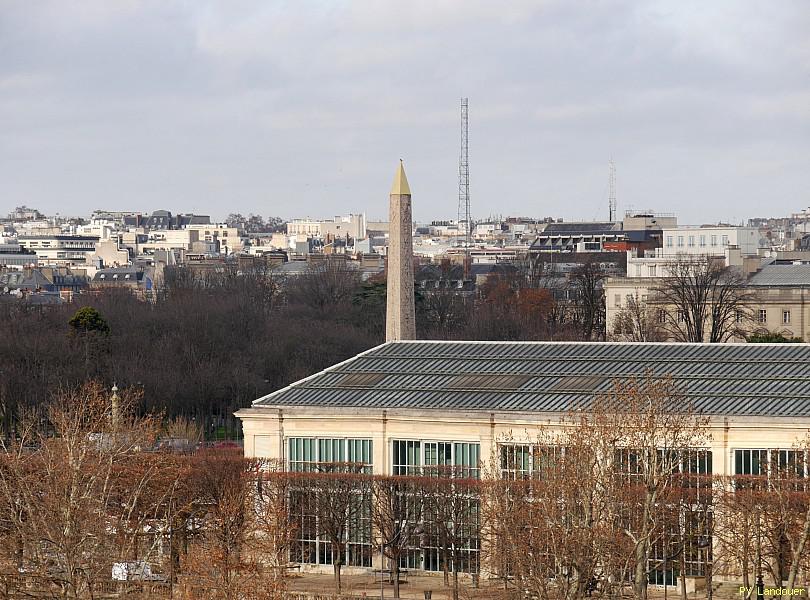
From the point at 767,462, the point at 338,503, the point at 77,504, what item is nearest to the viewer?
the point at 77,504

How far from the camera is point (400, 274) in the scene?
85.4 m

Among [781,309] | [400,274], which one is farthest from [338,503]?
[781,309]

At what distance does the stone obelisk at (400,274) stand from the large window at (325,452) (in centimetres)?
1606

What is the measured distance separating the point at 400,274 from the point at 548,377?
17504 millimetres

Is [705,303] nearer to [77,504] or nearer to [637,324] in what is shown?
[637,324]

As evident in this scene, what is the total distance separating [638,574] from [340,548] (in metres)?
14.8

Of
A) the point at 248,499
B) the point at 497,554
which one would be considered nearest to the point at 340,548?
the point at 248,499

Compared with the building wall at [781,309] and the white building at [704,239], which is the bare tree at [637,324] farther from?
the white building at [704,239]

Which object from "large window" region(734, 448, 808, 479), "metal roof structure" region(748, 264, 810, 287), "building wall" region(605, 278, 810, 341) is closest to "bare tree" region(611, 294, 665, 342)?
"building wall" region(605, 278, 810, 341)

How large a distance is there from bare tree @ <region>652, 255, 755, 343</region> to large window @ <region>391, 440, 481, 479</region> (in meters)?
58.4

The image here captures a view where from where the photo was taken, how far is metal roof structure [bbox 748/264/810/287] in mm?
142125

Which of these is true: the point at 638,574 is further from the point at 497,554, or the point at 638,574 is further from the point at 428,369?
the point at 428,369

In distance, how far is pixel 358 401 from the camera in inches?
2704

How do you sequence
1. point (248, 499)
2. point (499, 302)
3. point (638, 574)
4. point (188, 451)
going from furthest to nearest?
point (499, 302) < point (188, 451) < point (248, 499) < point (638, 574)
